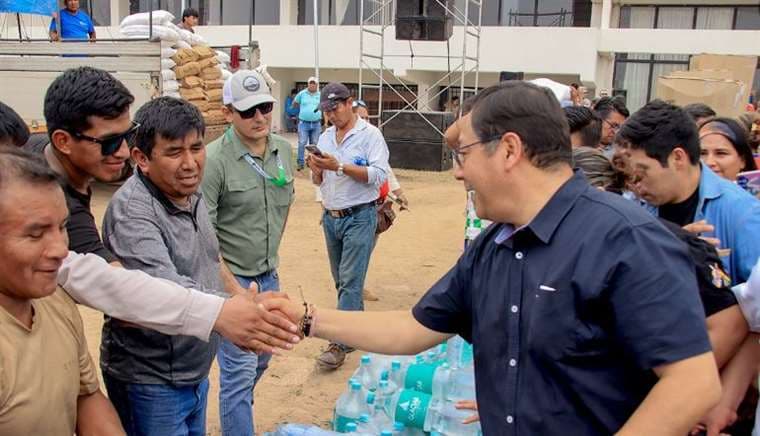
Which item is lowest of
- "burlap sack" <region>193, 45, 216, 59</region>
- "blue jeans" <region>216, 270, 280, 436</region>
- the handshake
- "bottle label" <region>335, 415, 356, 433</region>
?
"bottle label" <region>335, 415, 356, 433</region>

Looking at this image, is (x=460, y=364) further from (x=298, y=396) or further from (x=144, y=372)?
(x=144, y=372)

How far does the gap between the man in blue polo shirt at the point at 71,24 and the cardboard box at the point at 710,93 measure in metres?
8.69

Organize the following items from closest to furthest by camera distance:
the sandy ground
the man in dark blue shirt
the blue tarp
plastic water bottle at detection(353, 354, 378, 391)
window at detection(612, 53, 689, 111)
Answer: the man in dark blue shirt < plastic water bottle at detection(353, 354, 378, 391) < the sandy ground < the blue tarp < window at detection(612, 53, 689, 111)

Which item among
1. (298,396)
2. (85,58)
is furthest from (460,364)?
(85,58)

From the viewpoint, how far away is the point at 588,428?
1.69 m

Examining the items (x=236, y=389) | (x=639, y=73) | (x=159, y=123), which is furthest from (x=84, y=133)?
(x=639, y=73)

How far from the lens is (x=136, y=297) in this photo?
7.50 ft

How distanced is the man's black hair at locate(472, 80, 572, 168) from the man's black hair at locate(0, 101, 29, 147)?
191cm

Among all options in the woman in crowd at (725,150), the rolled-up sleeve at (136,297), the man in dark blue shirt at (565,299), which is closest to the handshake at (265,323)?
the rolled-up sleeve at (136,297)

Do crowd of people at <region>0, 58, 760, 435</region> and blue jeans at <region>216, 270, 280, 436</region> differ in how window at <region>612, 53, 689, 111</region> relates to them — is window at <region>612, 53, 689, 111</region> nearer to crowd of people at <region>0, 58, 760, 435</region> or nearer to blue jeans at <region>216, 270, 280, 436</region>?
crowd of people at <region>0, 58, 760, 435</region>

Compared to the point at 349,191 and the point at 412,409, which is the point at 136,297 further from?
the point at 349,191

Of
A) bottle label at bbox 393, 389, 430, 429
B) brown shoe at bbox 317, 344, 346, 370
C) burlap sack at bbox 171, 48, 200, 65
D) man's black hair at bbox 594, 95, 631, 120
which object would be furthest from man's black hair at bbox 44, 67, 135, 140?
burlap sack at bbox 171, 48, 200, 65

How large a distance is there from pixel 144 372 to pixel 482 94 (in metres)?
1.55

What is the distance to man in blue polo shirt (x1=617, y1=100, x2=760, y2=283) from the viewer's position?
Answer: 253cm
